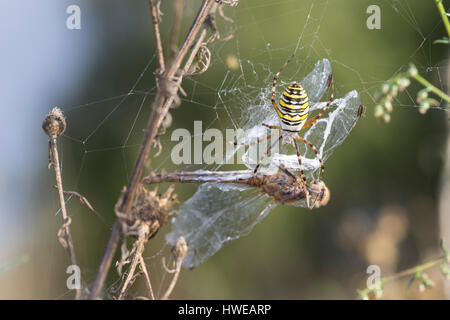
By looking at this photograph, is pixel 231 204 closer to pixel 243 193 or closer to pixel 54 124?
pixel 243 193

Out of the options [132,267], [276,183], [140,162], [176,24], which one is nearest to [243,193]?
[276,183]

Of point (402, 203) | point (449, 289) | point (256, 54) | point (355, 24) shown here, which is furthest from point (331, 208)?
point (256, 54)

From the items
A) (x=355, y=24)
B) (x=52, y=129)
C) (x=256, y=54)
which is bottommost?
(x=52, y=129)

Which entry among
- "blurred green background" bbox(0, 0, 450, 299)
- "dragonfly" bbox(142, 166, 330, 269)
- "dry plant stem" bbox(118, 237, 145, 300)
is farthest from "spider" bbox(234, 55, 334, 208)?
"blurred green background" bbox(0, 0, 450, 299)

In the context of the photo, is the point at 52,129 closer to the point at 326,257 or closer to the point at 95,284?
the point at 95,284

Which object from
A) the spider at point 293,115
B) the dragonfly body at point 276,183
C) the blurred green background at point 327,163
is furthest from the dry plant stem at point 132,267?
the blurred green background at point 327,163

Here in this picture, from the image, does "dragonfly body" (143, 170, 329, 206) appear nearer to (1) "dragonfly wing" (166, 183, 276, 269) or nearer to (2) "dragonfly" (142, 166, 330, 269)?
(2) "dragonfly" (142, 166, 330, 269)
